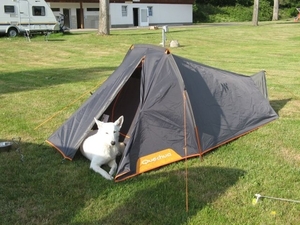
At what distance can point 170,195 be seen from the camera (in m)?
3.98

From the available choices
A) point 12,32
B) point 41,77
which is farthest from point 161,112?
point 12,32

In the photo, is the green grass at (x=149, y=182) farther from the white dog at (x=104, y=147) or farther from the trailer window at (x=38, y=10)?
the trailer window at (x=38, y=10)

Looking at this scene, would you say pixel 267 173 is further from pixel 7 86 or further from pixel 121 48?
pixel 121 48

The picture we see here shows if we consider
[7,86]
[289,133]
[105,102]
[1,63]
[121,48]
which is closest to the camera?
[105,102]

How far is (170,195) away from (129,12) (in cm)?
3620

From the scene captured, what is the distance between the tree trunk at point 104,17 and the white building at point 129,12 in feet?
41.9

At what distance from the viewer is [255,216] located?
3611 millimetres

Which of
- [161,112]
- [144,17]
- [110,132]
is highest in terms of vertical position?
[144,17]

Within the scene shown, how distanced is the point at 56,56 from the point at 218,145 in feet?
38.9

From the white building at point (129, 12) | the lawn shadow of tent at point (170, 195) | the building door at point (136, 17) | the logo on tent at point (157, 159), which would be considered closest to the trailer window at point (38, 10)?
the white building at point (129, 12)

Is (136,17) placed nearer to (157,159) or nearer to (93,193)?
(157,159)

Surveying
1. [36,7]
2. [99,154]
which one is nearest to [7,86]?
[99,154]

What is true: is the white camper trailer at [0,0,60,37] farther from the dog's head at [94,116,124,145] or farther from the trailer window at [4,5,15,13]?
the dog's head at [94,116,124,145]

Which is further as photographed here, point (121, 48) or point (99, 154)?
point (121, 48)
